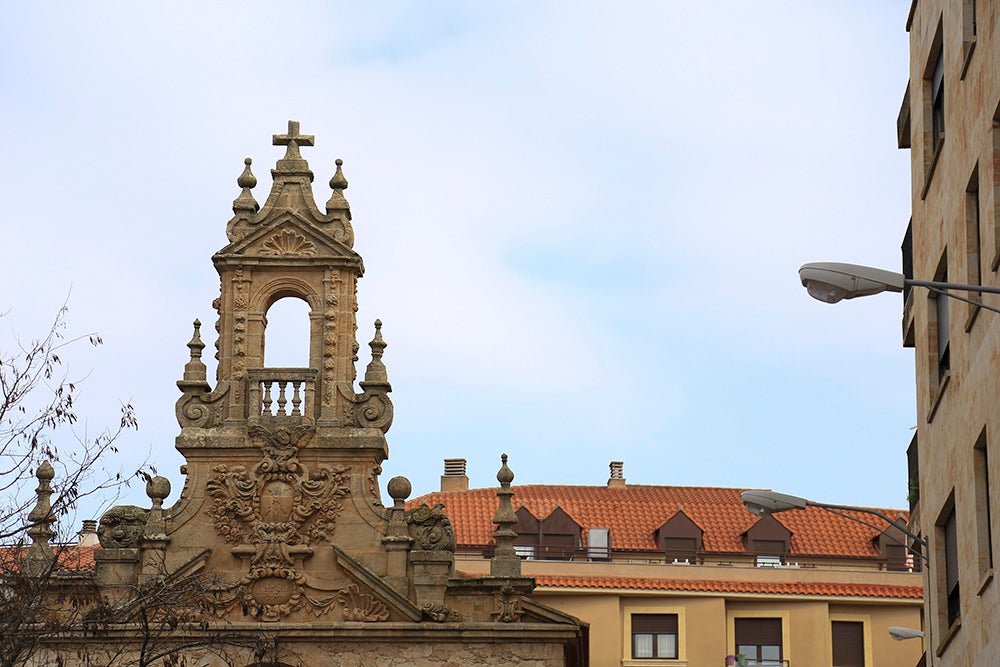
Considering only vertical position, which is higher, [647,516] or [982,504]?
[647,516]

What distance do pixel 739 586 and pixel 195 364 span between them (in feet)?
60.9

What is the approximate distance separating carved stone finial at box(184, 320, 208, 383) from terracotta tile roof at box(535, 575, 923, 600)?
15.7m

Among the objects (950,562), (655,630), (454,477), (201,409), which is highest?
(454,477)

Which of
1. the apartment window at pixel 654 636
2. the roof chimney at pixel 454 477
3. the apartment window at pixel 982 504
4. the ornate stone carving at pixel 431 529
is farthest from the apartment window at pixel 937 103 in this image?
the roof chimney at pixel 454 477

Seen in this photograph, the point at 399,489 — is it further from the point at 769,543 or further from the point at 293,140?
the point at 769,543

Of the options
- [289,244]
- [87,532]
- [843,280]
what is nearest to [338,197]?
[289,244]

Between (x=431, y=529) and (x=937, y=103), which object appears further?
(x=431, y=529)

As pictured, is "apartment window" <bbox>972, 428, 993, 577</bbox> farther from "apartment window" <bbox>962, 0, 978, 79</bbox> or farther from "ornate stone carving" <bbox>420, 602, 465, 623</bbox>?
"ornate stone carving" <bbox>420, 602, 465, 623</bbox>

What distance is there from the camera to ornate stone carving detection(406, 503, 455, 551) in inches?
1470

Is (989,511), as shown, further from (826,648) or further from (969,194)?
(826,648)

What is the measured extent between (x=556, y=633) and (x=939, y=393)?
1227 cm

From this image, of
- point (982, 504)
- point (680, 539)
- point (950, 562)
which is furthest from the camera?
point (680, 539)

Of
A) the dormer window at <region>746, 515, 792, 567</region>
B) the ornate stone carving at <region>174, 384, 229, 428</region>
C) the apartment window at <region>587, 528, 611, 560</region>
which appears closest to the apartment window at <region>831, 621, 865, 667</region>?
the dormer window at <region>746, 515, 792, 567</region>

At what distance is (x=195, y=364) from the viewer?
3825 cm
